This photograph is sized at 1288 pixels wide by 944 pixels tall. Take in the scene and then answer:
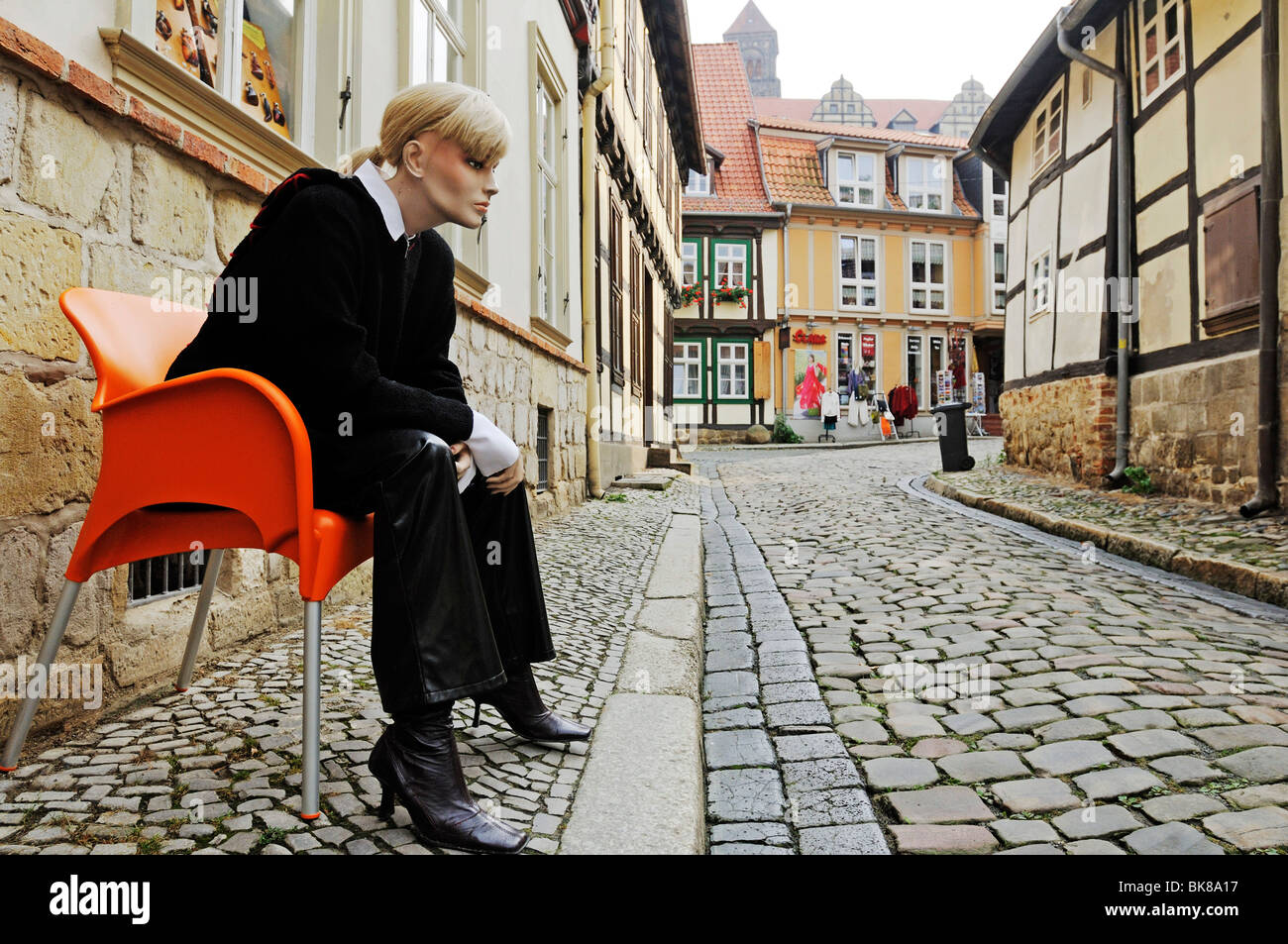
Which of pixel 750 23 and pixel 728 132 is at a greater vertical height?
pixel 750 23

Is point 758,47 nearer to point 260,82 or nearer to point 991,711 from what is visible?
point 260,82

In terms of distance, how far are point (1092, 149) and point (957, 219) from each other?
66.0 feet

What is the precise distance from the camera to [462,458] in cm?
213

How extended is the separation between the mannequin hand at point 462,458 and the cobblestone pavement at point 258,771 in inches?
27.9

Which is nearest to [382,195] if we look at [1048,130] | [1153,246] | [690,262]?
[1153,246]

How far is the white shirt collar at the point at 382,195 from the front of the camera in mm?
2025

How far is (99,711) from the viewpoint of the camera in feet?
7.92

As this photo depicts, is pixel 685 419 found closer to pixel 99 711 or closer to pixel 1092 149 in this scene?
pixel 1092 149

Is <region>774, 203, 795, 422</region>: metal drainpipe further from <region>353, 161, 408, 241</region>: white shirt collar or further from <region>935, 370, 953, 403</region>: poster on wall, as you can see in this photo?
<region>353, 161, 408, 241</region>: white shirt collar

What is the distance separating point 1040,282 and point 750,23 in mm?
73574

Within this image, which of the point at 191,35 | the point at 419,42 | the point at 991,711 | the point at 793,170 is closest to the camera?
the point at 991,711

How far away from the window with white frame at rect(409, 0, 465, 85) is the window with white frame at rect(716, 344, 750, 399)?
2291 centimetres

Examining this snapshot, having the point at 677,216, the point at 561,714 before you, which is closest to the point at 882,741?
the point at 561,714

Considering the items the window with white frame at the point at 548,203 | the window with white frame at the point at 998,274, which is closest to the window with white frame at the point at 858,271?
the window with white frame at the point at 998,274
